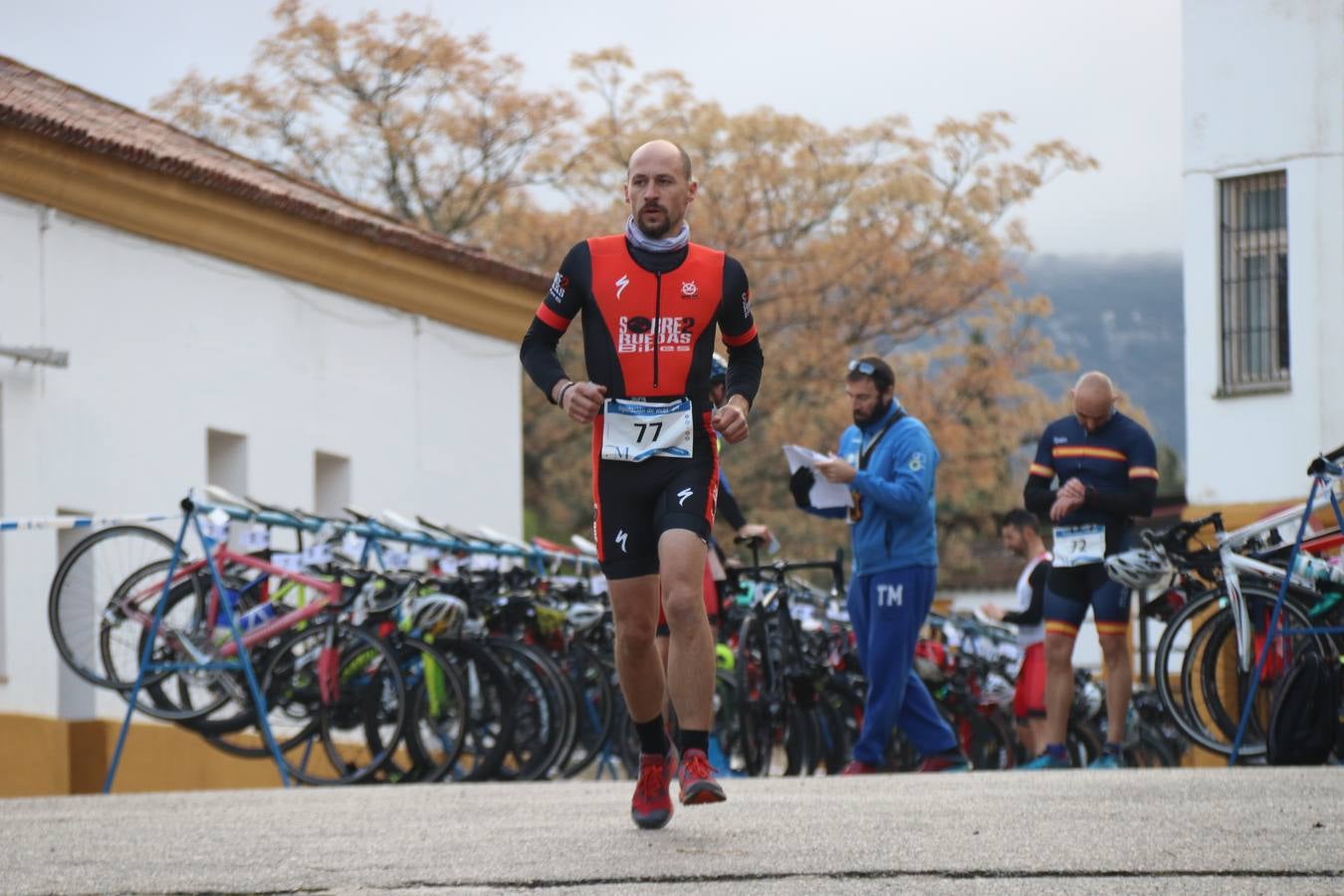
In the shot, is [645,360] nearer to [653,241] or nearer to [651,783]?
[653,241]

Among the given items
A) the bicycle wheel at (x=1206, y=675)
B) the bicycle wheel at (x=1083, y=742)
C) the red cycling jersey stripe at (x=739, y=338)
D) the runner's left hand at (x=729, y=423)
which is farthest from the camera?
the bicycle wheel at (x=1083, y=742)

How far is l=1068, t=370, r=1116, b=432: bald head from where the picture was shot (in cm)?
1261

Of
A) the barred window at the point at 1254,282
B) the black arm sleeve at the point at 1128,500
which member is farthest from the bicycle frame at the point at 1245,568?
the barred window at the point at 1254,282

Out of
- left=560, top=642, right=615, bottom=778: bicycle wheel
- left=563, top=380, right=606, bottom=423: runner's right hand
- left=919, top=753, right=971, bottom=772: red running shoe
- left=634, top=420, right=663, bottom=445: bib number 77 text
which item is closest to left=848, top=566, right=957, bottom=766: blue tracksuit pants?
left=919, top=753, right=971, bottom=772: red running shoe

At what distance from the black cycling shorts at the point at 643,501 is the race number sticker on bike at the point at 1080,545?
516 centimetres

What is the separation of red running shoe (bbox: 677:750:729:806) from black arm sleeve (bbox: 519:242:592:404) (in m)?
1.17

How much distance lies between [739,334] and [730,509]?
4.60 m

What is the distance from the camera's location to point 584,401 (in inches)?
293

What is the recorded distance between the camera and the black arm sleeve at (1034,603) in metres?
15.8

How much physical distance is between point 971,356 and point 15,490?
28878 millimetres

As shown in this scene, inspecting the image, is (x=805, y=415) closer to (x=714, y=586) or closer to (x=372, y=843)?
(x=714, y=586)

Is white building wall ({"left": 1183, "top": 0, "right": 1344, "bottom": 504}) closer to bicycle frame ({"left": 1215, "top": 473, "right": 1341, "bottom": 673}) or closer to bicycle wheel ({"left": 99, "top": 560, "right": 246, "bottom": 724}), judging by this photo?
bicycle frame ({"left": 1215, "top": 473, "right": 1341, "bottom": 673})

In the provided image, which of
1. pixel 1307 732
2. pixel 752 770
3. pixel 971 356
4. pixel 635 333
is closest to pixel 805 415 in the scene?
pixel 971 356

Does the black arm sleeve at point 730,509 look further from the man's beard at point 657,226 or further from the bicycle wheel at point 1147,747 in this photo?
the bicycle wheel at point 1147,747
